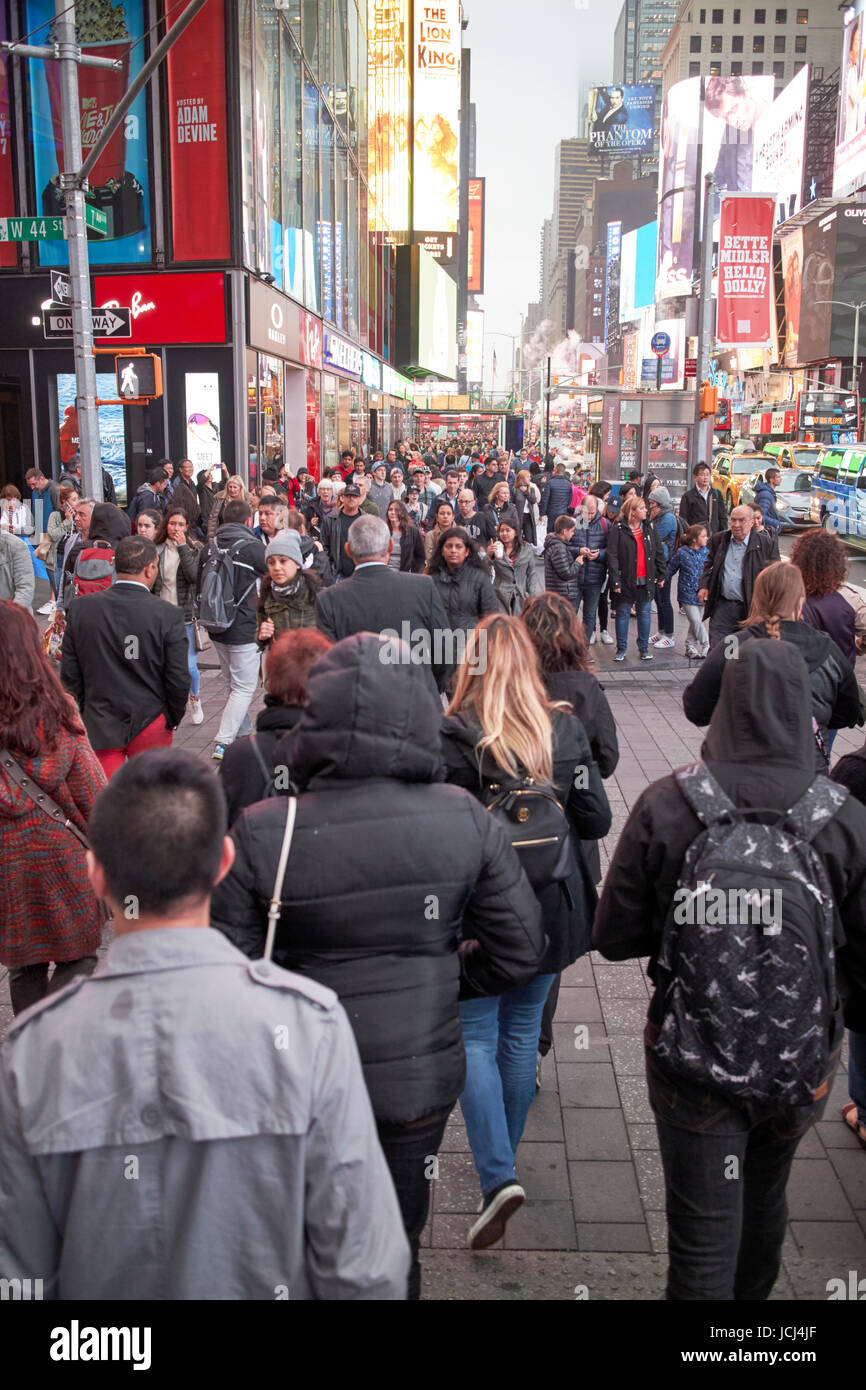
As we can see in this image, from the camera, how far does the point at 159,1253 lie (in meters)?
1.83

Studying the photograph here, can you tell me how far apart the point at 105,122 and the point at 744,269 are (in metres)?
12.9

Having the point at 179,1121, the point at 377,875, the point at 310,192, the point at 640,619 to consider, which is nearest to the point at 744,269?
the point at 310,192

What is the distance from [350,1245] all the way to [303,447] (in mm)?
28592

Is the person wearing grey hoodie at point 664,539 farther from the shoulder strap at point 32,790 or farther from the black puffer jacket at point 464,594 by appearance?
the shoulder strap at point 32,790

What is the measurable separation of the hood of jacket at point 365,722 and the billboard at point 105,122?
2101 cm

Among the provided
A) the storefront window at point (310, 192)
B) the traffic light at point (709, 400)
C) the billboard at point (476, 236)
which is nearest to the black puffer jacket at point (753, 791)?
the traffic light at point (709, 400)

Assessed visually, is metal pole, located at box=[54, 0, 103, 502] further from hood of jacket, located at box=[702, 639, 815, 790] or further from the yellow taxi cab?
the yellow taxi cab

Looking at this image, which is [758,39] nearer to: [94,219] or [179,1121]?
[94,219]

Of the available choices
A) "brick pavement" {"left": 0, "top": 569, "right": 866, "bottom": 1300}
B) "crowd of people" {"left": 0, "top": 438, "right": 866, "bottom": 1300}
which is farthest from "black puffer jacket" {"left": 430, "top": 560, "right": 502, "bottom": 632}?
"brick pavement" {"left": 0, "top": 569, "right": 866, "bottom": 1300}

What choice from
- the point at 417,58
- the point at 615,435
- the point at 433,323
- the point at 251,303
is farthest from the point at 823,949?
the point at 417,58

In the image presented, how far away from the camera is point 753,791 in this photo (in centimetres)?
274

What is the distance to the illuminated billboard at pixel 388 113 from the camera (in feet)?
150

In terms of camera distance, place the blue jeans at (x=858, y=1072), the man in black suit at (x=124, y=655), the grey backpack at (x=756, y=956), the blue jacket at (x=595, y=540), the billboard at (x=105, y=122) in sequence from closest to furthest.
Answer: the grey backpack at (x=756, y=956), the blue jeans at (x=858, y=1072), the man in black suit at (x=124, y=655), the blue jacket at (x=595, y=540), the billboard at (x=105, y=122)

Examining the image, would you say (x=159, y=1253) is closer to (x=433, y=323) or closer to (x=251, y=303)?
(x=251, y=303)
